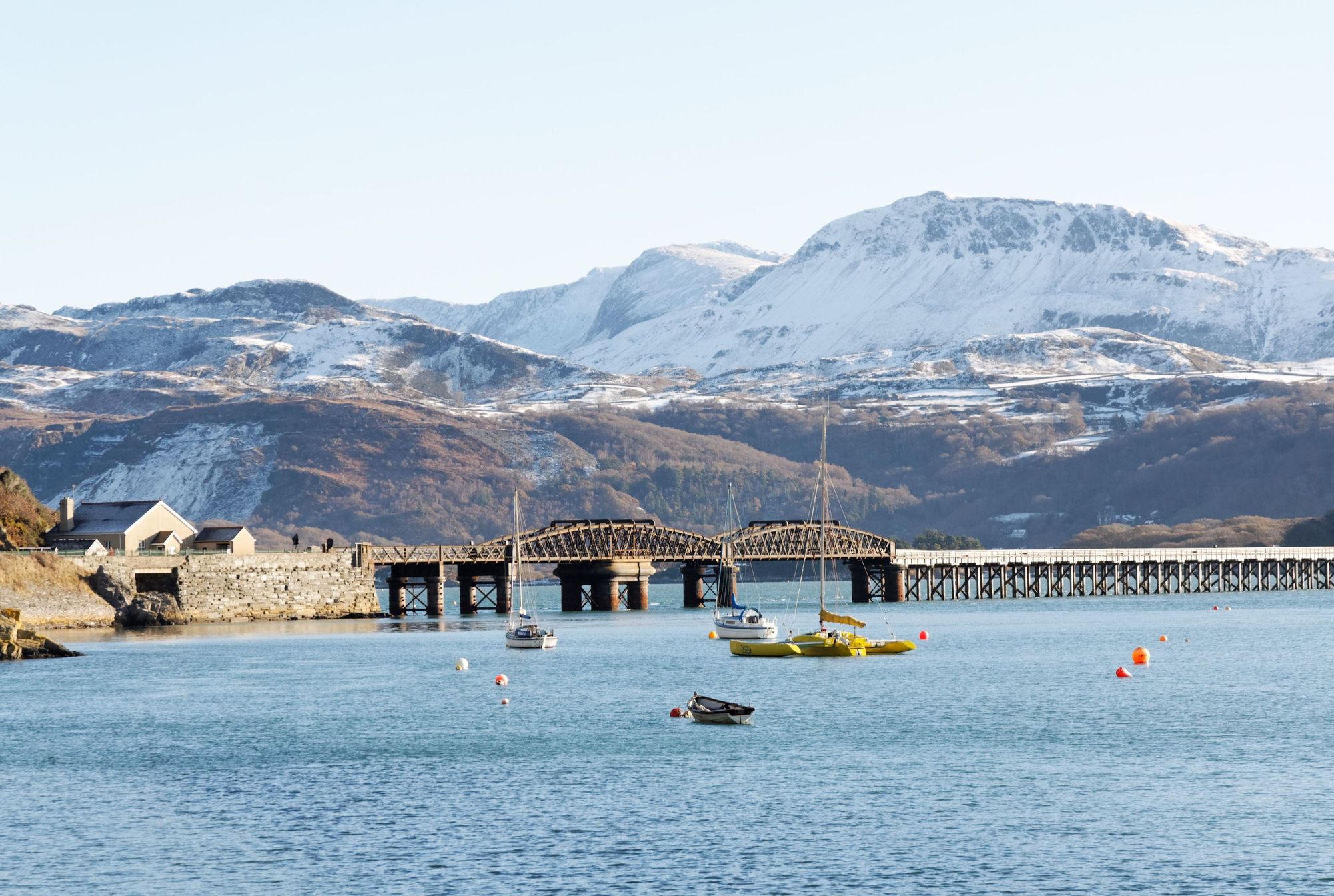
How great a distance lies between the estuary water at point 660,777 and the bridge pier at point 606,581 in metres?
72.5

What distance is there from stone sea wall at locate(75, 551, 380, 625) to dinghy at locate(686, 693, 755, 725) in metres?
77.9

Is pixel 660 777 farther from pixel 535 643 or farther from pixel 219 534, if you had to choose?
pixel 219 534

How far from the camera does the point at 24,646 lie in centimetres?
11825

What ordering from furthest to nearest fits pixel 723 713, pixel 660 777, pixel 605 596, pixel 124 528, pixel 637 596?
pixel 605 596
pixel 637 596
pixel 124 528
pixel 723 713
pixel 660 777

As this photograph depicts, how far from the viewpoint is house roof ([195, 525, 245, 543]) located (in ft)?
529

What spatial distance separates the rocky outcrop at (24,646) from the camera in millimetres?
116938

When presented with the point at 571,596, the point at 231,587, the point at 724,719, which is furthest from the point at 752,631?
the point at 571,596

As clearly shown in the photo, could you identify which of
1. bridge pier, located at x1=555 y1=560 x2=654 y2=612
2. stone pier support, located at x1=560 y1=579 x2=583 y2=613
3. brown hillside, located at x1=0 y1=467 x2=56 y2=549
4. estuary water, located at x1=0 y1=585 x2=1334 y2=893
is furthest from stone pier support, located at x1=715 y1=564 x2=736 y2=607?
estuary water, located at x1=0 y1=585 x2=1334 y2=893

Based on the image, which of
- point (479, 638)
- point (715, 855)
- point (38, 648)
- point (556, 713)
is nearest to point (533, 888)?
point (715, 855)

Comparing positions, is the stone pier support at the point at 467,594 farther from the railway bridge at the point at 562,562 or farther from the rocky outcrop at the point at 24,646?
the rocky outcrop at the point at 24,646

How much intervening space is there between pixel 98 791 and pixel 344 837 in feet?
A: 44.8

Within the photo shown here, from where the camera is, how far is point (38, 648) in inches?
4673

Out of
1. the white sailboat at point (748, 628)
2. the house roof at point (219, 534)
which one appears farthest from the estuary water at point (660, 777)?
the house roof at point (219, 534)

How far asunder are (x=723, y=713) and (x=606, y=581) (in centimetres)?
11349
